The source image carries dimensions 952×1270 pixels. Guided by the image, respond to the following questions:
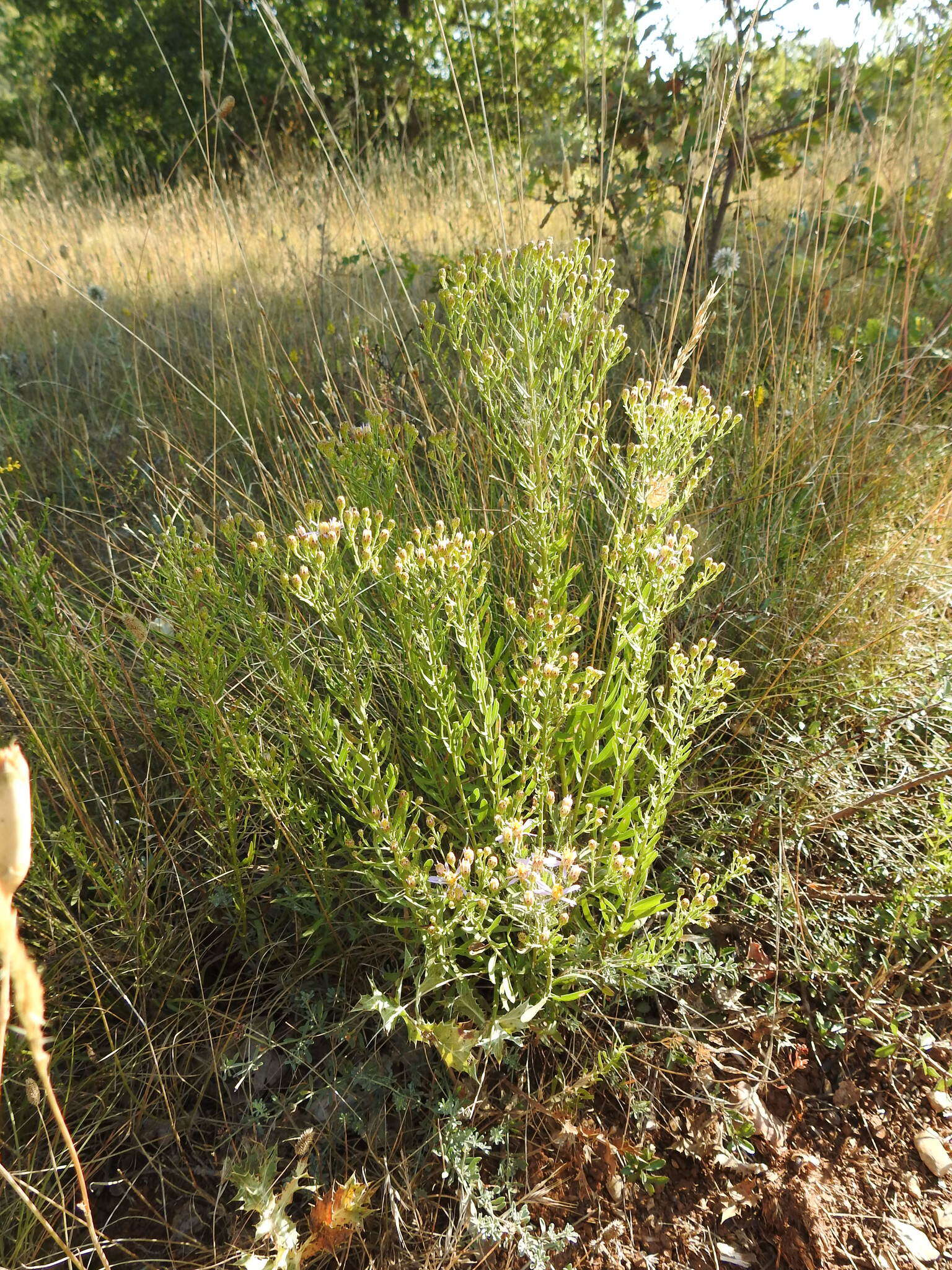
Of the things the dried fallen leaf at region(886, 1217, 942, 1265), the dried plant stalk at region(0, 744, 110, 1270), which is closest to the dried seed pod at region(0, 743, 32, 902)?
the dried plant stalk at region(0, 744, 110, 1270)

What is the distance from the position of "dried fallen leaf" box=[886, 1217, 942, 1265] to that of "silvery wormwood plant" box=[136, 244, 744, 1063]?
2.10 feet

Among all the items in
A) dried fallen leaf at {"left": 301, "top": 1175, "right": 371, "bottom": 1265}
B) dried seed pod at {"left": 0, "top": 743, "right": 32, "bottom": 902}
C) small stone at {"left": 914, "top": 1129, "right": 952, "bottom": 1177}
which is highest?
dried seed pod at {"left": 0, "top": 743, "right": 32, "bottom": 902}

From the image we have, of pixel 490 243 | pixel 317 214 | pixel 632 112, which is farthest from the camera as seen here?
pixel 317 214

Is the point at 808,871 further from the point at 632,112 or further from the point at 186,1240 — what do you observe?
the point at 632,112

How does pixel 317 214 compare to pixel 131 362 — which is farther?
pixel 317 214

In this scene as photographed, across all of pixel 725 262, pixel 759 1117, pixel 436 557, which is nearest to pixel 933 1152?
pixel 759 1117

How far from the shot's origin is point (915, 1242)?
1497 mm

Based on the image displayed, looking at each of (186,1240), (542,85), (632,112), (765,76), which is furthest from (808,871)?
(542,85)

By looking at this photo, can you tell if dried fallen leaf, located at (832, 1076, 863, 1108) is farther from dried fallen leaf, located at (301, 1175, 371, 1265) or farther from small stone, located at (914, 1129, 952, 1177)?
dried fallen leaf, located at (301, 1175, 371, 1265)

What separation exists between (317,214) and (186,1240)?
5533mm

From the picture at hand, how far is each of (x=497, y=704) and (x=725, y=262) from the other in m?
2.68

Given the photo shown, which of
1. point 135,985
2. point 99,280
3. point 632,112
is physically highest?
point 632,112

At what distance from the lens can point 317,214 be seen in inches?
208

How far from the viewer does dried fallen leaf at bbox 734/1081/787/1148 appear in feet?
5.33
